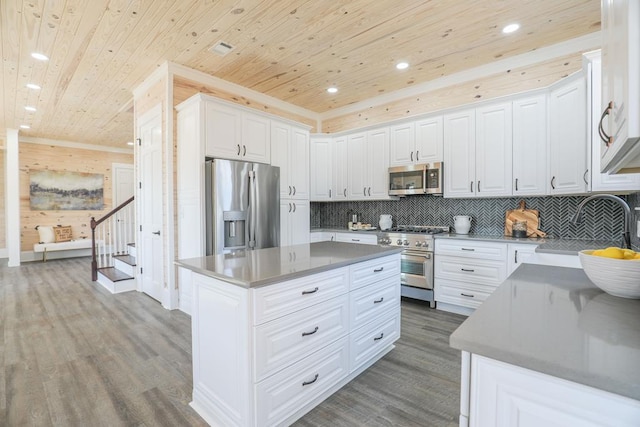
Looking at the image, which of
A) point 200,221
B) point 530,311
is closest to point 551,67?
point 530,311

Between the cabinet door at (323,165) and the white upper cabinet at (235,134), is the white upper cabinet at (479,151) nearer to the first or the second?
the cabinet door at (323,165)

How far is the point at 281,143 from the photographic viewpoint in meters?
4.16

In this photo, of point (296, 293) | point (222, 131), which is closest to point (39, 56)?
point (222, 131)

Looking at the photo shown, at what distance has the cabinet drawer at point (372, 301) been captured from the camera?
214 centimetres

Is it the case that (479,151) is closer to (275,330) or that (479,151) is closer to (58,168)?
(275,330)

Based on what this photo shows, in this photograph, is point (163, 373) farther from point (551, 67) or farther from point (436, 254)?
point (551, 67)

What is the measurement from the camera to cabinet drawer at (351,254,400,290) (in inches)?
84.5

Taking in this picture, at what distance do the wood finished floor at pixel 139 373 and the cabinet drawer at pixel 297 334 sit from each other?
1.41ft

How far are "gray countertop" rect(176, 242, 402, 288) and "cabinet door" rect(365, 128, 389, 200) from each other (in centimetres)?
200

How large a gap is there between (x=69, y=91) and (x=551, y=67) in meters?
6.48

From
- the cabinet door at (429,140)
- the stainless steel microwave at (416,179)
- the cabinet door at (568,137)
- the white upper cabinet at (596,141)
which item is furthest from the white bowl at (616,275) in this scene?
the cabinet door at (429,140)

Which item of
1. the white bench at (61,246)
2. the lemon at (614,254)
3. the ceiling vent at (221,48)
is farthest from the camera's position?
the white bench at (61,246)

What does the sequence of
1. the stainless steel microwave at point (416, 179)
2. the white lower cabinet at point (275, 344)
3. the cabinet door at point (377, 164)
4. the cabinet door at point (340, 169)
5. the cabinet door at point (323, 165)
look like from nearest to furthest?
1. the white lower cabinet at point (275, 344)
2. the stainless steel microwave at point (416, 179)
3. the cabinet door at point (377, 164)
4. the cabinet door at point (340, 169)
5. the cabinet door at point (323, 165)

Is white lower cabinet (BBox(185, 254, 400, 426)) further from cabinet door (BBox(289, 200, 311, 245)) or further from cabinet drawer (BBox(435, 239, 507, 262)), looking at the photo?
cabinet door (BBox(289, 200, 311, 245))
